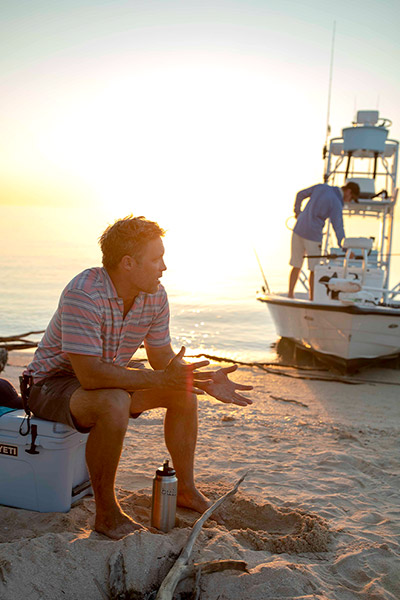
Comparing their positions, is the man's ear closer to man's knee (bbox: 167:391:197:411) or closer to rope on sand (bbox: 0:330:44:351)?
man's knee (bbox: 167:391:197:411)

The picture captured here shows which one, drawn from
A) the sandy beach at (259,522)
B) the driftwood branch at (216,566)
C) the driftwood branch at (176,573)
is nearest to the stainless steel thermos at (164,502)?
the sandy beach at (259,522)

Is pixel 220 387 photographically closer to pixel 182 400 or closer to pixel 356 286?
pixel 182 400

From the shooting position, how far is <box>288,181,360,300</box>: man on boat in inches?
329

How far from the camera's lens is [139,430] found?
4.38m

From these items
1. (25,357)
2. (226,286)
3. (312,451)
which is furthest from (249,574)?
(226,286)

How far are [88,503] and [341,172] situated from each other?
29.8 feet

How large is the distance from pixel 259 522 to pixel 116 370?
1135 millimetres

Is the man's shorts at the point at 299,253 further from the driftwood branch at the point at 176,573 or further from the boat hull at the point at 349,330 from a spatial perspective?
the driftwood branch at the point at 176,573

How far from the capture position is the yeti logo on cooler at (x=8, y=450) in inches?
106

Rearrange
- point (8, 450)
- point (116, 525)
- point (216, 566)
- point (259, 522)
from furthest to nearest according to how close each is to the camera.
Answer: point (259, 522) → point (8, 450) → point (116, 525) → point (216, 566)

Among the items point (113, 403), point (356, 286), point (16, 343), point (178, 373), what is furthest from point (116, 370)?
point (16, 343)

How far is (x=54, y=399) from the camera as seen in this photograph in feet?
8.66

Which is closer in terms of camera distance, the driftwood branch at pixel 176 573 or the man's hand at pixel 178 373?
the driftwood branch at pixel 176 573

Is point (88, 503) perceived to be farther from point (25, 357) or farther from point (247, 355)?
point (247, 355)
